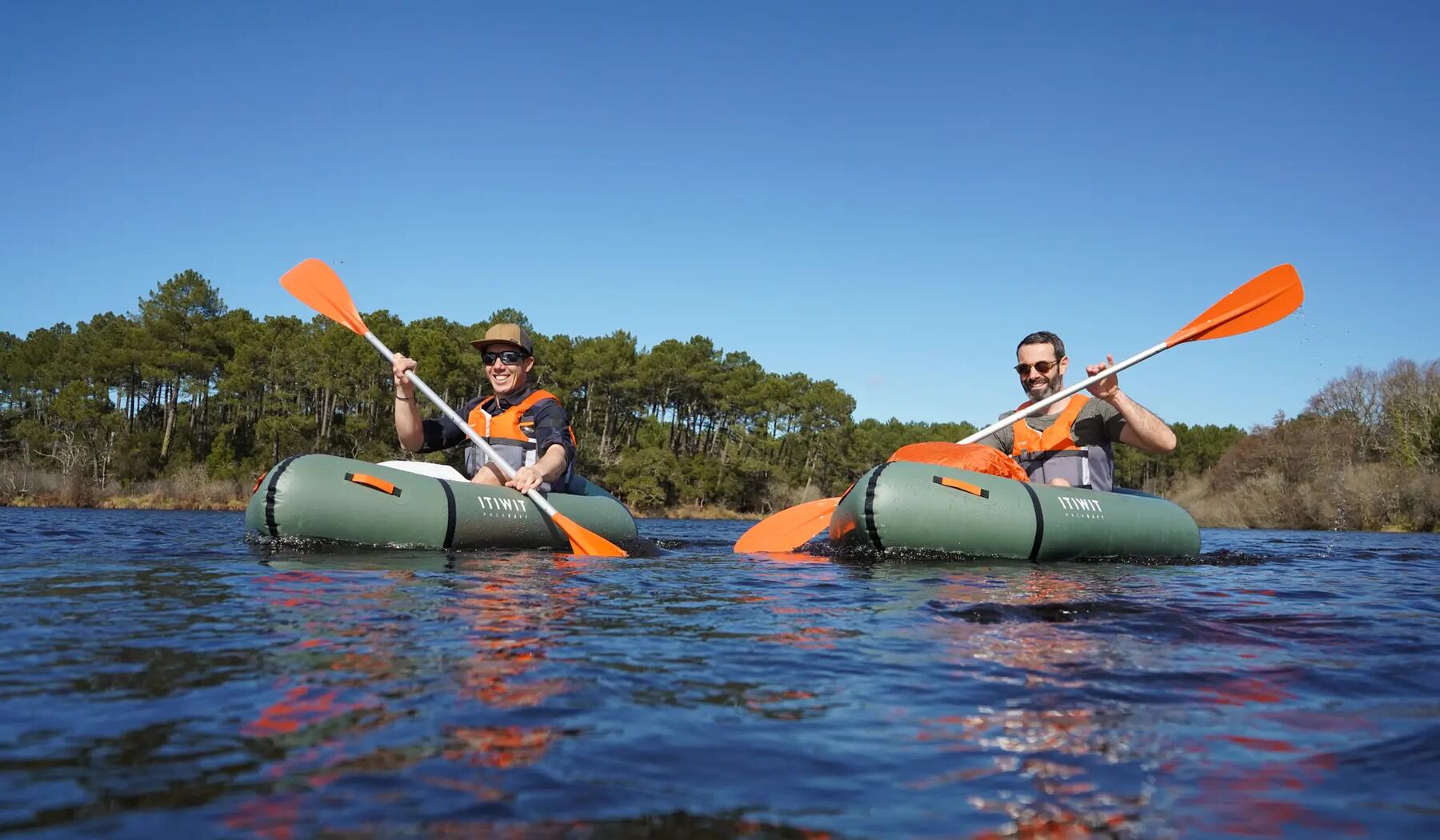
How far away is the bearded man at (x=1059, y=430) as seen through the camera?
714 cm

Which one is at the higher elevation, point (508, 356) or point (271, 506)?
point (508, 356)

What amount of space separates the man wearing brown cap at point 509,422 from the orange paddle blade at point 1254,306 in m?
4.79

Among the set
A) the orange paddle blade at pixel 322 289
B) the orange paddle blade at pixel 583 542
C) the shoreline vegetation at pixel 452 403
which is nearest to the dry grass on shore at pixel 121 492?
the shoreline vegetation at pixel 452 403

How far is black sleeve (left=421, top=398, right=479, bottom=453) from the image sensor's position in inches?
300

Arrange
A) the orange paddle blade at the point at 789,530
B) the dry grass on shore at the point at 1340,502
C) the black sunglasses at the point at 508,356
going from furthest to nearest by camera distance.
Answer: the dry grass on shore at the point at 1340,502
the orange paddle blade at the point at 789,530
the black sunglasses at the point at 508,356

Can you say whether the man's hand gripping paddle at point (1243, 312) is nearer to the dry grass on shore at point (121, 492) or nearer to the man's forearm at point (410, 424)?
the man's forearm at point (410, 424)

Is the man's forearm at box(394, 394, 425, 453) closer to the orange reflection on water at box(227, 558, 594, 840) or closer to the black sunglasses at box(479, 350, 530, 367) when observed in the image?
the black sunglasses at box(479, 350, 530, 367)

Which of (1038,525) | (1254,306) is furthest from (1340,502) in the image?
(1038,525)

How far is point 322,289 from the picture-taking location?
26.5 ft

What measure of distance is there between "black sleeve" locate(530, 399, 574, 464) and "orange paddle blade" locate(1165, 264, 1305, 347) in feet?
15.4

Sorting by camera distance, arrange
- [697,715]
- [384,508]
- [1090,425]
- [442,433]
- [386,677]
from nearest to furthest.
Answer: [697,715]
[386,677]
[384,508]
[1090,425]
[442,433]

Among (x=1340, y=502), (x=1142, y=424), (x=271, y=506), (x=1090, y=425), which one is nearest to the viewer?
(x=271, y=506)

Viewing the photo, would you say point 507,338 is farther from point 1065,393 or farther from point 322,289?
point 1065,393

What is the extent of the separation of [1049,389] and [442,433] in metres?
4.82
